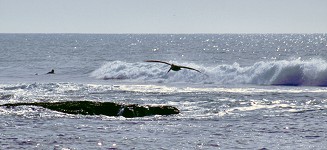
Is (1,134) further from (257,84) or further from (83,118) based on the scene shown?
(257,84)

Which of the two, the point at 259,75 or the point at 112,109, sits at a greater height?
the point at 259,75

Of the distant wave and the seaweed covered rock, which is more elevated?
the distant wave

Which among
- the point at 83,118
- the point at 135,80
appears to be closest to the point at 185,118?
the point at 83,118

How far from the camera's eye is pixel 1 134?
19969mm

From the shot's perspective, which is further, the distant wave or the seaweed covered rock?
the distant wave

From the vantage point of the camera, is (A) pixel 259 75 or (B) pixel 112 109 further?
(A) pixel 259 75

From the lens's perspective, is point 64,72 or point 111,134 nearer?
point 111,134

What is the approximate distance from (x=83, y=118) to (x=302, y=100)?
12092 mm

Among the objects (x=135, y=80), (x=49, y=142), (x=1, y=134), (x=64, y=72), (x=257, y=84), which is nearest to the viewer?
(x=49, y=142)

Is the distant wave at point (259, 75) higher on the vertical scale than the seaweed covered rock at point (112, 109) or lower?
higher

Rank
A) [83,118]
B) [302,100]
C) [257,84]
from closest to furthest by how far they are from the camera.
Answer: [83,118] → [302,100] → [257,84]

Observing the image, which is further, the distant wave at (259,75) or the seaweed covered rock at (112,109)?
the distant wave at (259,75)

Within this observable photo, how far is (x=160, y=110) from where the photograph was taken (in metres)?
25.0

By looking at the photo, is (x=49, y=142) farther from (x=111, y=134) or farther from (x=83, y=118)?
(x=83, y=118)
